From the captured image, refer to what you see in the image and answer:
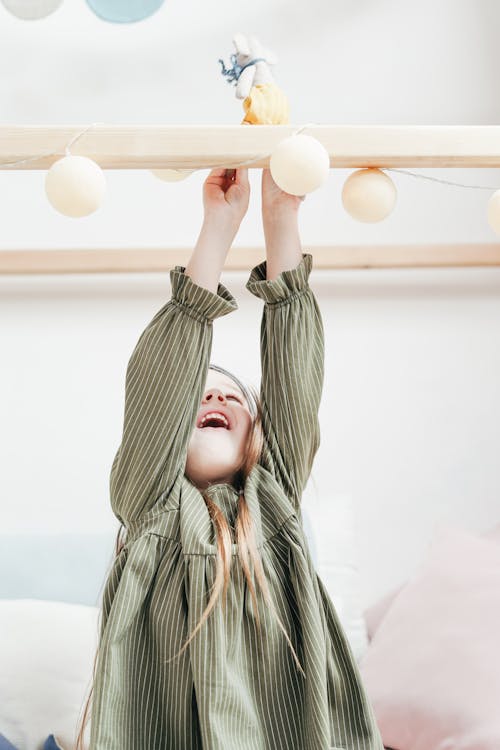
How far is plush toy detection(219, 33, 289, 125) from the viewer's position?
2.94 feet

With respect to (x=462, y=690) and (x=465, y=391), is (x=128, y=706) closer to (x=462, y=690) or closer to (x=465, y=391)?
(x=462, y=690)

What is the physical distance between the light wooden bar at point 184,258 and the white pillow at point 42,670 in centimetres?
62

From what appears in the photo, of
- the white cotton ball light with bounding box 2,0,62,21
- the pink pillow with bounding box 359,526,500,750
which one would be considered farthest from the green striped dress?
the white cotton ball light with bounding box 2,0,62,21

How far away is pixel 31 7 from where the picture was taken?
5.08 feet

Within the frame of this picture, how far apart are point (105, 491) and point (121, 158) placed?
93 cm

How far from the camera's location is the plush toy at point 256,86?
0.90 meters

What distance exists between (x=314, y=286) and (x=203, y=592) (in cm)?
95

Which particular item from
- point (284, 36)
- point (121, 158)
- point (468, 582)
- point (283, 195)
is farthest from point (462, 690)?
point (284, 36)

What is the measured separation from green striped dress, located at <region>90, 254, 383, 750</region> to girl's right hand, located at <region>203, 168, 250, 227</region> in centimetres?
7

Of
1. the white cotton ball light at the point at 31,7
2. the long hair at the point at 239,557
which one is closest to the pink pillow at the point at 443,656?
the long hair at the point at 239,557

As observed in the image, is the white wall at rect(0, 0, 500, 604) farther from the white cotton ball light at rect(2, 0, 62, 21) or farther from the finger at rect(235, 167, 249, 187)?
the finger at rect(235, 167, 249, 187)

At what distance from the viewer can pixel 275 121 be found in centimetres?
91

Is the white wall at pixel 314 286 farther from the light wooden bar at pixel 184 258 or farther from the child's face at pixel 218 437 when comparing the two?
the child's face at pixel 218 437

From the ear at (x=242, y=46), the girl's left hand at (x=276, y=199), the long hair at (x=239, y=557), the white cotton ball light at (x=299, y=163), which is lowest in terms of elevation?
the long hair at (x=239, y=557)
